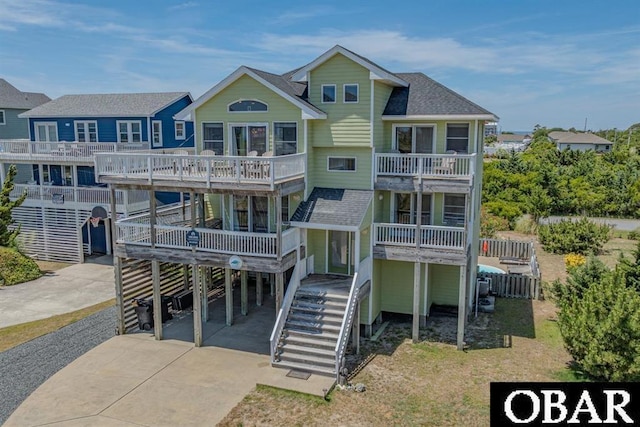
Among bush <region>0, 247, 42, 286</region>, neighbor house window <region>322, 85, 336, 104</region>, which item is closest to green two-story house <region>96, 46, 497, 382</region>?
neighbor house window <region>322, 85, 336, 104</region>

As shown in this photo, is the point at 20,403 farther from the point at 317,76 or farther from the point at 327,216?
the point at 317,76

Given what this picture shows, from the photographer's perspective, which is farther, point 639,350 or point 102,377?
point 102,377

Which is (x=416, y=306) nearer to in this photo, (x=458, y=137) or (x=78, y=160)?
(x=458, y=137)

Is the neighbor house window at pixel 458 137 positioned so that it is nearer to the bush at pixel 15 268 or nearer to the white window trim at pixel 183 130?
the white window trim at pixel 183 130

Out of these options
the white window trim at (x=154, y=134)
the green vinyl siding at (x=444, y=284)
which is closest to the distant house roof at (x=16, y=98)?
the white window trim at (x=154, y=134)

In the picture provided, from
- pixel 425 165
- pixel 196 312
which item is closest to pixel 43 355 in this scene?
pixel 196 312

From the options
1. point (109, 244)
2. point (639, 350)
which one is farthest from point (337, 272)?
point (109, 244)
